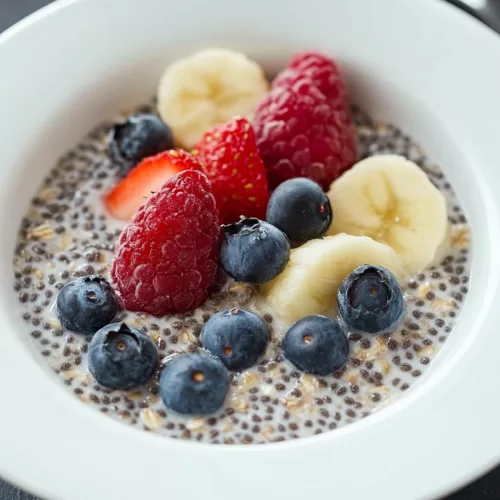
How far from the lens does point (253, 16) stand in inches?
74.4

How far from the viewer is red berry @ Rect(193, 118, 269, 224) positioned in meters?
1.54

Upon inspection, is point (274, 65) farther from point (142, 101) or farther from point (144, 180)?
point (144, 180)

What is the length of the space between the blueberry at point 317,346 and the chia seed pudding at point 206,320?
1.0 inches

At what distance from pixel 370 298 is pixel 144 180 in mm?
500

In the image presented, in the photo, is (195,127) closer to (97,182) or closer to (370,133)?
(97,182)

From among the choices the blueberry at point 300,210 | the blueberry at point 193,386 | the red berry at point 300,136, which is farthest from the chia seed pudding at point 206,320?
the red berry at point 300,136

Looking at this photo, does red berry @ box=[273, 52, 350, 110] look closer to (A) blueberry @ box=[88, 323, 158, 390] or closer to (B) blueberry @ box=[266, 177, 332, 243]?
(B) blueberry @ box=[266, 177, 332, 243]

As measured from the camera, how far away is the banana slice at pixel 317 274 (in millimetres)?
1424

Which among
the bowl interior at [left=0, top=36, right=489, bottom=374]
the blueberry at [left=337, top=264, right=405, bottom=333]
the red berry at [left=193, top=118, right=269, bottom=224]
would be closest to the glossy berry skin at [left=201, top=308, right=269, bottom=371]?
the blueberry at [left=337, top=264, right=405, bottom=333]

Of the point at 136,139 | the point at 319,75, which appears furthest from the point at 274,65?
the point at 136,139

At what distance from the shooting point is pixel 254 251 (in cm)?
137

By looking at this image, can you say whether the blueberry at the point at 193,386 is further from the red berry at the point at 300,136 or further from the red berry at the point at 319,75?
the red berry at the point at 319,75

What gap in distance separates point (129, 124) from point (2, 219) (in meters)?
0.33

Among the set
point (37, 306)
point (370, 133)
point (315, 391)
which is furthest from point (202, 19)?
point (315, 391)
